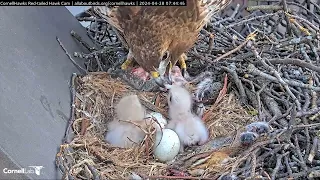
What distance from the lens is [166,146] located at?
8.40 ft

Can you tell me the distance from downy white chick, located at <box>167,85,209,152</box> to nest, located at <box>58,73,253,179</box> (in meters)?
0.07

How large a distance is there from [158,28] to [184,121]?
0.49 m

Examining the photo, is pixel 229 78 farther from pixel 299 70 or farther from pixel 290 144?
pixel 290 144

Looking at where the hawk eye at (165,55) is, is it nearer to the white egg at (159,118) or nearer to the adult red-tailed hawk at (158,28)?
the adult red-tailed hawk at (158,28)

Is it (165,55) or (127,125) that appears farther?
(165,55)

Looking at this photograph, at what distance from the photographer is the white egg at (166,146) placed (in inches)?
101

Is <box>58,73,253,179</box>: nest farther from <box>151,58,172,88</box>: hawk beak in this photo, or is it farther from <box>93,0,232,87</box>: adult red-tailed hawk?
<box>93,0,232,87</box>: adult red-tailed hawk

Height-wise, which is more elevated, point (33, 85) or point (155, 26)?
point (155, 26)

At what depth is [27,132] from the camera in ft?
7.53

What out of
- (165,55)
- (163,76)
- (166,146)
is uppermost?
(165,55)

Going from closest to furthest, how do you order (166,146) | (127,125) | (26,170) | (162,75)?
(26,170), (166,146), (127,125), (162,75)

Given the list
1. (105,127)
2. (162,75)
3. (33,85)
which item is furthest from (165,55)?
(33,85)

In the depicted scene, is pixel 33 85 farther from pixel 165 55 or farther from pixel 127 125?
pixel 165 55

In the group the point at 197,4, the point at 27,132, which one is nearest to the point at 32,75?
the point at 27,132
